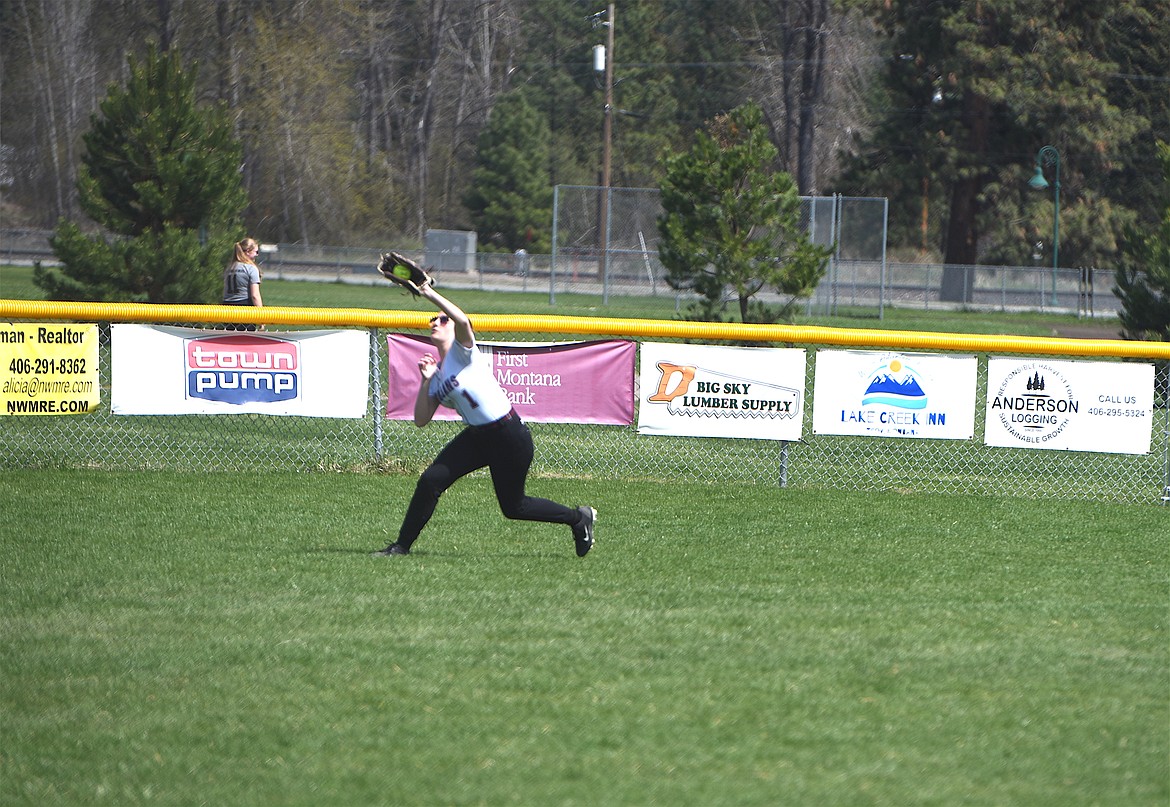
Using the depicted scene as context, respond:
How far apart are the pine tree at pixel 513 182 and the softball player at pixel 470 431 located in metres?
53.8

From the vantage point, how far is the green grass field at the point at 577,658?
4.62m

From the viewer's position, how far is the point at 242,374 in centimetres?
1084

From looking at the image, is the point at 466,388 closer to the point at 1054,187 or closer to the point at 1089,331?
the point at 1089,331

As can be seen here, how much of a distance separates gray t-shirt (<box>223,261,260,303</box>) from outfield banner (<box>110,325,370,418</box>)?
2.35 m

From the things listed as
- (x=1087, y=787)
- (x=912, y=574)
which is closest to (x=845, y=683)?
(x=1087, y=787)

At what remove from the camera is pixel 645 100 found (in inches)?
2653

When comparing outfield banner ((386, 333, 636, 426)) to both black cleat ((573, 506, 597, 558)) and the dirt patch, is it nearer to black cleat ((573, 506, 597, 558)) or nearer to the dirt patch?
black cleat ((573, 506, 597, 558))

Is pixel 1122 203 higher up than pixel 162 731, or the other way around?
pixel 1122 203

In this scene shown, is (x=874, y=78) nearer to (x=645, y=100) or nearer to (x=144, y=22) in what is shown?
(x=645, y=100)

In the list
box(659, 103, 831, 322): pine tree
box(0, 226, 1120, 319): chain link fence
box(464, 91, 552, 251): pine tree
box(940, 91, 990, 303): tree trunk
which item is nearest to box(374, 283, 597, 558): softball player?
box(659, 103, 831, 322): pine tree

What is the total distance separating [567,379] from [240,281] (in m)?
4.10

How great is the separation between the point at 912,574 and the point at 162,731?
14.7ft

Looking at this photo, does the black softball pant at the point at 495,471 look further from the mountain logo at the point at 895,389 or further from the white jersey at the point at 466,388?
the mountain logo at the point at 895,389

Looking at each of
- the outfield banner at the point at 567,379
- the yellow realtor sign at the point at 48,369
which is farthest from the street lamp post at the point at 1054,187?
the yellow realtor sign at the point at 48,369
